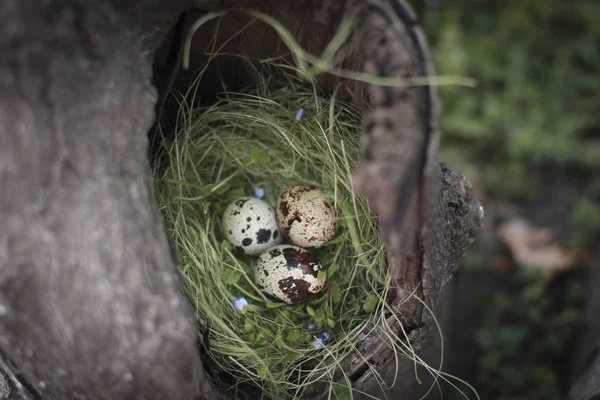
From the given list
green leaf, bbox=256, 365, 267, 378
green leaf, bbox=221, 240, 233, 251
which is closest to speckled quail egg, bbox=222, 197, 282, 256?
green leaf, bbox=221, 240, 233, 251

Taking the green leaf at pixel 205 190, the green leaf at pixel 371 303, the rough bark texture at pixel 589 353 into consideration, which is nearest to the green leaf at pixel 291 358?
the green leaf at pixel 371 303

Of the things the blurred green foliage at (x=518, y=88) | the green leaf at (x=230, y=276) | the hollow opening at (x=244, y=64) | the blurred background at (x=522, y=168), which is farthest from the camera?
the blurred green foliage at (x=518, y=88)

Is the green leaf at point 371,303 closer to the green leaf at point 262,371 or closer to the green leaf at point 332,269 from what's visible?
the green leaf at point 332,269

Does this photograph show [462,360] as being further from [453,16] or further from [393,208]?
[453,16]

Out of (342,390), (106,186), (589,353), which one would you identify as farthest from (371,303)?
(589,353)

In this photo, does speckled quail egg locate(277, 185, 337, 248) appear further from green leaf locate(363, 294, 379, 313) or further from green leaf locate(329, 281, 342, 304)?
green leaf locate(363, 294, 379, 313)
